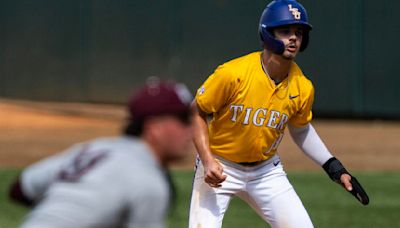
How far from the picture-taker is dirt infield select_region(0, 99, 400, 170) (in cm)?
1510

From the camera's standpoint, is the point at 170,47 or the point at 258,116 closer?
the point at 258,116

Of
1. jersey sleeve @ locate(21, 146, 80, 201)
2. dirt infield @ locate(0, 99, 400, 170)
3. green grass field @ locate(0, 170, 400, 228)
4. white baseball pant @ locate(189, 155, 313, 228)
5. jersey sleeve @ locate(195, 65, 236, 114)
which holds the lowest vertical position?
dirt infield @ locate(0, 99, 400, 170)

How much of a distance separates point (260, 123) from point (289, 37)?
0.59 meters

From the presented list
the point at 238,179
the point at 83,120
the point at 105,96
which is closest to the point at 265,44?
the point at 238,179

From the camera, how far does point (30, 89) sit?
23.0 m

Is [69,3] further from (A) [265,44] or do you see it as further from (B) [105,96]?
(A) [265,44]

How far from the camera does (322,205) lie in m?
11.4

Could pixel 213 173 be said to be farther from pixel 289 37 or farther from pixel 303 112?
pixel 289 37

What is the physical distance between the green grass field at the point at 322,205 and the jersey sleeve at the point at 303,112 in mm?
2941

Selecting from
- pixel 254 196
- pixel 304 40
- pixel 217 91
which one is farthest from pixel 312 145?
pixel 217 91

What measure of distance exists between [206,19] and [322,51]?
8.19 ft

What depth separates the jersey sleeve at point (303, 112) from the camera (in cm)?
695

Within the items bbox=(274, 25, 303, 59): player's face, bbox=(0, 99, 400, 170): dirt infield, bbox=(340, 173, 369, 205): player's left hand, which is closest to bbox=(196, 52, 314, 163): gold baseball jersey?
bbox=(274, 25, 303, 59): player's face

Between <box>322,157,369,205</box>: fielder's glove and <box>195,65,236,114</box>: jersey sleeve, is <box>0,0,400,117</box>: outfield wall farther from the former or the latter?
<box>195,65,236,114</box>: jersey sleeve
